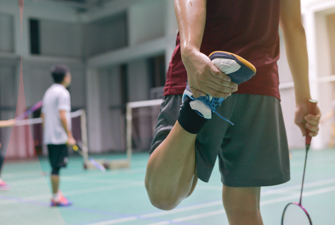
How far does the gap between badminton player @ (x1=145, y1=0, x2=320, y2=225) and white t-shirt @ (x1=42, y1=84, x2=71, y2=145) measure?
3.33 m

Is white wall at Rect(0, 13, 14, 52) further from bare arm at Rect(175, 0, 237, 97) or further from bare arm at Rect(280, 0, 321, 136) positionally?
bare arm at Rect(175, 0, 237, 97)

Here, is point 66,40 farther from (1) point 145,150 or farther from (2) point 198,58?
(2) point 198,58

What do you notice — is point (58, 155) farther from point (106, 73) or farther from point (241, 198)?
Result: point (106, 73)

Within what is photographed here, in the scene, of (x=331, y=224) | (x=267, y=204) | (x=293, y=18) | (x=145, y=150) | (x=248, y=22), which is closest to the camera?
(x=248, y=22)

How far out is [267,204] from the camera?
3.84 metres

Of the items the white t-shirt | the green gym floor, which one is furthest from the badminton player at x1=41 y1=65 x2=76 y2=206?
the green gym floor

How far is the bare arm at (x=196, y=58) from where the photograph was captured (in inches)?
50.0

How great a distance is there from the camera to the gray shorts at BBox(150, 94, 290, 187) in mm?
1652

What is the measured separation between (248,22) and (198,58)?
0.50 metres

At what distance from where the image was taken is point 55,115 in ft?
16.2

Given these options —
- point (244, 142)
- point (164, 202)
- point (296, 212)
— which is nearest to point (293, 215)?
point (296, 212)

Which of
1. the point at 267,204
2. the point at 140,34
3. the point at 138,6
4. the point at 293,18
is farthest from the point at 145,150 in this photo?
the point at 293,18

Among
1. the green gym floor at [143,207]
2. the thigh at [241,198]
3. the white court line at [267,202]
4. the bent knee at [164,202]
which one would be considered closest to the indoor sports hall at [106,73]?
the green gym floor at [143,207]

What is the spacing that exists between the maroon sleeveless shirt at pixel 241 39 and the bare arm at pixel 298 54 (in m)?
0.22
